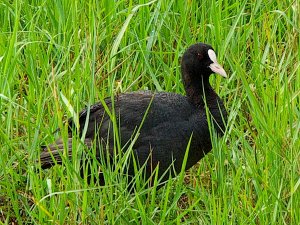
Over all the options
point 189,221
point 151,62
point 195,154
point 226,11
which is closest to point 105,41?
point 151,62

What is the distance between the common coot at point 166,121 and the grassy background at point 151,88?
0.10 metres

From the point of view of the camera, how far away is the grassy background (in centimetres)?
436

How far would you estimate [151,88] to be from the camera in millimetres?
5824

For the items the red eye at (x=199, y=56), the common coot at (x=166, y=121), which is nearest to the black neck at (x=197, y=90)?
the common coot at (x=166, y=121)

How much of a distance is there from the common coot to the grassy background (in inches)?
4.1

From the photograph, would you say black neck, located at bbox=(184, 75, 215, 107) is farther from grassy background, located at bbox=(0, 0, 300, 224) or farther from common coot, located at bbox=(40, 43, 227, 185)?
grassy background, located at bbox=(0, 0, 300, 224)

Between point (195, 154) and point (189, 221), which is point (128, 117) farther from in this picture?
point (189, 221)

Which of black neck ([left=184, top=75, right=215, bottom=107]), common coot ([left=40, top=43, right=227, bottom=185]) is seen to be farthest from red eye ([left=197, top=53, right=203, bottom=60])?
black neck ([left=184, top=75, right=215, bottom=107])

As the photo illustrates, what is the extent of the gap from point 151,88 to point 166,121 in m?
0.66

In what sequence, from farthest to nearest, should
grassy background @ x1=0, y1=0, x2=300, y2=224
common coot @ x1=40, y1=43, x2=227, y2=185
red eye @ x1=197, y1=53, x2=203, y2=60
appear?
1. red eye @ x1=197, y1=53, x2=203, y2=60
2. common coot @ x1=40, y1=43, x2=227, y2=185
3. grassy background @ x1=0, y1=0, x2=300, y2=224

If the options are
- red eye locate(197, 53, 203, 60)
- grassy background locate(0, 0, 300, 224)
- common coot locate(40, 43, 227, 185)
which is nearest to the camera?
grassy background locate(0, 0, 300, 224)

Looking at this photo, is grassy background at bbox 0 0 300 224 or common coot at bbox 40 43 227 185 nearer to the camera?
grassy background at bbox 0 0 300 224

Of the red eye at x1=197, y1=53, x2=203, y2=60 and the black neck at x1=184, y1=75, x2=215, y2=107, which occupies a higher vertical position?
the red eye at x1=197, y1=53, x2=203, y2=60

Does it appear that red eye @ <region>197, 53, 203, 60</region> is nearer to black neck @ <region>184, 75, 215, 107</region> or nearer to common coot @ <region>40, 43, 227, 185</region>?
common coot @ <region>40, 43, 227, 185</region>
